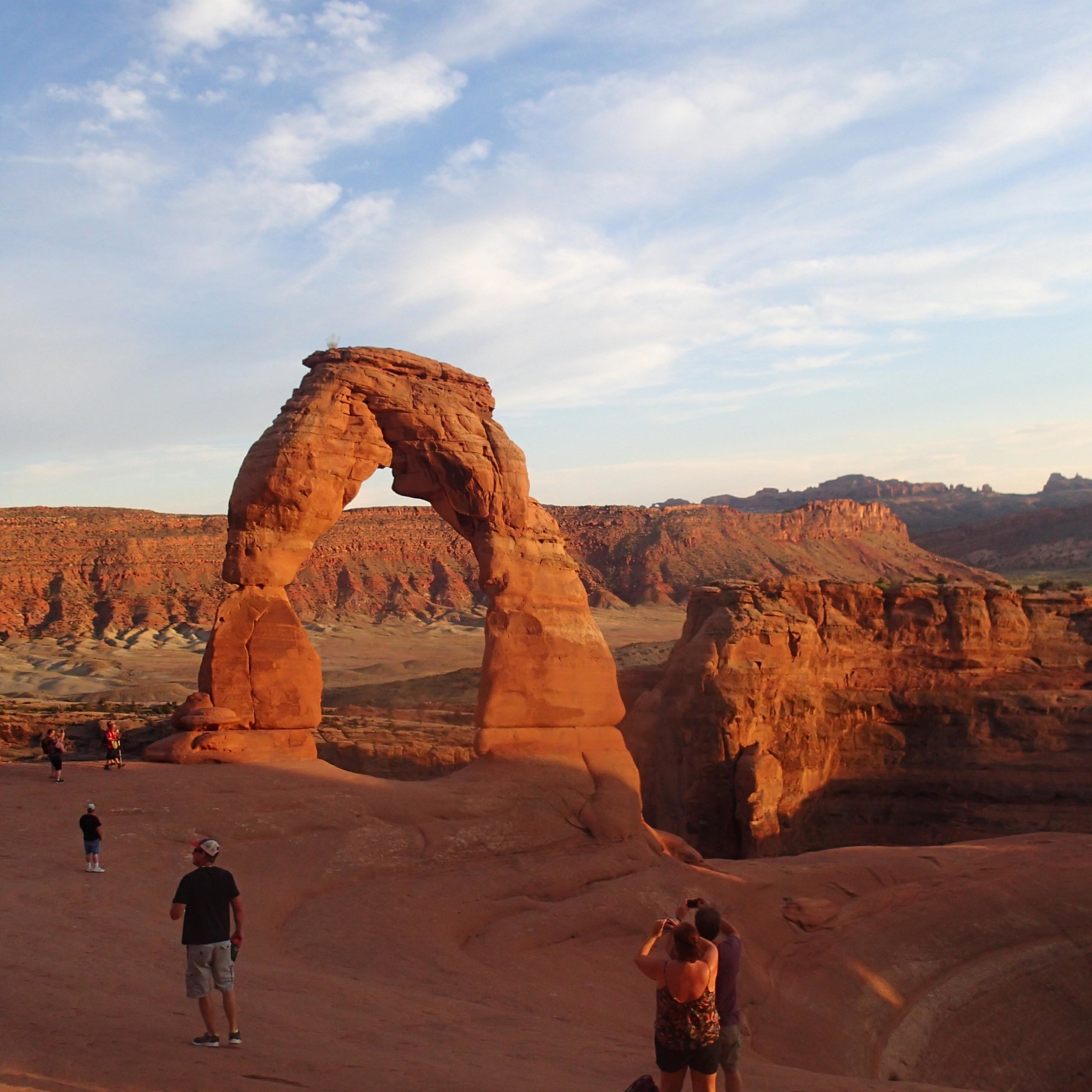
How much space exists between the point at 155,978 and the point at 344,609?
237 feet

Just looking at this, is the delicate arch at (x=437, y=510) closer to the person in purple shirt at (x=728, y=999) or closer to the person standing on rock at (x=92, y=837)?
the person standing on rock at (x=92, y=837)

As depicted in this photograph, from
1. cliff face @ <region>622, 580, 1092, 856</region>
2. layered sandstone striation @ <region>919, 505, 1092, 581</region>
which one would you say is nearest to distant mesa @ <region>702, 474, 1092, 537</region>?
layered sandstone striation @ <region>919, 505, 1092, 581</region>

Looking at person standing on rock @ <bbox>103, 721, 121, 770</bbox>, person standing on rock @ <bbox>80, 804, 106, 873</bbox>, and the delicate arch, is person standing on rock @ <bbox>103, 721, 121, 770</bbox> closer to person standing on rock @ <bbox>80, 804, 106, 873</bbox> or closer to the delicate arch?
the delicate arch

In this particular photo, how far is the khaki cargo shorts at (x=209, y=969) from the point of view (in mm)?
6969

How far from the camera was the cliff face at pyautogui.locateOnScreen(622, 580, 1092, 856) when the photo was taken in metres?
23.3

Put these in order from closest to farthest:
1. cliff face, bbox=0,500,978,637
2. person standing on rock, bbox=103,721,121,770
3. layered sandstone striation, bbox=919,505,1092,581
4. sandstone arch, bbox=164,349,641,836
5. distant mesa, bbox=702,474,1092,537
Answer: person standing on rock, bbox=103,721,121,770
sandstone arch, bbox=164,349,641,836
cliff face, bbox=0,500,978,637
layered sandstone striation, bbox=919,505,1092,581
distant mesa, bbox=702,474,1092,537

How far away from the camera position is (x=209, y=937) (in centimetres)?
716

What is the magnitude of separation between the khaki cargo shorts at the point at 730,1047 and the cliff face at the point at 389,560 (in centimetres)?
6585

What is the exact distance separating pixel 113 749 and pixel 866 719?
59.4 ft

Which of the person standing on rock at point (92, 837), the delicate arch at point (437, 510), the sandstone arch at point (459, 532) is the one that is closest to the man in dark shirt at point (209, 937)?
the person standing on rock at point (92, 837)

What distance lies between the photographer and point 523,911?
13.6m

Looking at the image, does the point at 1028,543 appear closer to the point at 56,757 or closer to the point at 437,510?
the point at 437,510

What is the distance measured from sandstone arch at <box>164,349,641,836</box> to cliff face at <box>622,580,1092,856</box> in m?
6.13

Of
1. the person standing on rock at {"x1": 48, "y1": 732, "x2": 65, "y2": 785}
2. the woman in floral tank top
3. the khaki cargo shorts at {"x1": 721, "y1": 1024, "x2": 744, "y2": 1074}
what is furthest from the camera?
the person standing on rock at {"x1": 48, "y1": 732, "x2": 65, "y2": 785}
